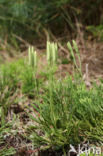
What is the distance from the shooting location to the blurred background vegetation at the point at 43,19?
2973 mm

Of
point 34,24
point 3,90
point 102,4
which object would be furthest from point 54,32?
point 3,90

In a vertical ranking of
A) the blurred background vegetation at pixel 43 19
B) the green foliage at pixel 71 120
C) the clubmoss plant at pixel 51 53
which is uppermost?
the blurred background vegetation at pixel 43 19

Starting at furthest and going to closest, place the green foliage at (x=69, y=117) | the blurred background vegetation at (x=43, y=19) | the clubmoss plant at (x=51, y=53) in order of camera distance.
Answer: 1. the blurred background vegetation at (x=43, y=19)
2. the green foliage at (x=69, y=117)
3. the clubmoss plant at (x=51, y=53)

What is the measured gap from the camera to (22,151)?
1198mm

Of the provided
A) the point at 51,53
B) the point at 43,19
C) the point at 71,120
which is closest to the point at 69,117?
the point at 71,120

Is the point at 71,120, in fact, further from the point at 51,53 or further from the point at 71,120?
the point at 51,53

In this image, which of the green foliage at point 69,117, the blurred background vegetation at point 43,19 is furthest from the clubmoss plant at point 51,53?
the blurred background vegetation at point 43,19

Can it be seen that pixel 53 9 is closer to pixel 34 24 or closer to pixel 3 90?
pixel 34 24

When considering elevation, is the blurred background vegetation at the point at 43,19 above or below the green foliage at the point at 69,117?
above

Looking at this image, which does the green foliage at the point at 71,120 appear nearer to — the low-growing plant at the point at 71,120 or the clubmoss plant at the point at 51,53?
the low-growing plant at the point at 71,120

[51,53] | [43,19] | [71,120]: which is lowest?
[71,120]

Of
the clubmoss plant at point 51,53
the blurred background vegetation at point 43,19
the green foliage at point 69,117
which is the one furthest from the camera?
the blurred background vegetation at point 43,19

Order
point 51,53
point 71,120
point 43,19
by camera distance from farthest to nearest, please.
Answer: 1. point 43,19
2. point 71,120
3. point 51,53

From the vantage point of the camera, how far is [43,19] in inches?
125
